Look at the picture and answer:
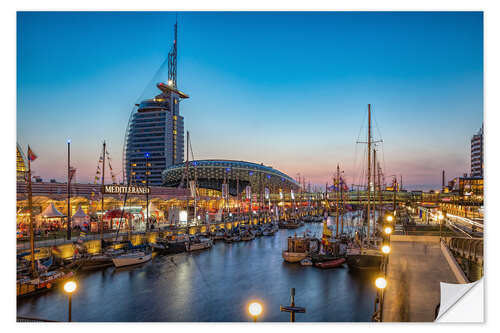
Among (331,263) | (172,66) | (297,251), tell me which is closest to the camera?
(331,263)

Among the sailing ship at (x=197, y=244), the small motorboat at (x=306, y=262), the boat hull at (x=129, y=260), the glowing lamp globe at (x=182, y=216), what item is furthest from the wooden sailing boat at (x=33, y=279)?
the glowing lamp globe at (x=182, y=216)

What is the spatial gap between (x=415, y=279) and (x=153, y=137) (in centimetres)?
6239

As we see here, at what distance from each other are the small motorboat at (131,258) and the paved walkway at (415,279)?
1090 centimetres

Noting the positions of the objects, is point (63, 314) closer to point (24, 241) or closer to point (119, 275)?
point (119, 275)

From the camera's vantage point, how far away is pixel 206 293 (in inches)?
428

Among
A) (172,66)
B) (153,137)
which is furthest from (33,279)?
(172,66)

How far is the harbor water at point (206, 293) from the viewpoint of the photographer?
352 inches

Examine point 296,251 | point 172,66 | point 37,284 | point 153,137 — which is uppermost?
point 172,66

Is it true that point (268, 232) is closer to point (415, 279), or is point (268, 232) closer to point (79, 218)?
point (79, 218)

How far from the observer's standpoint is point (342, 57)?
7910mm

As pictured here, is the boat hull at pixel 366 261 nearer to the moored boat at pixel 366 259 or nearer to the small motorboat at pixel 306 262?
the moored boat at pixel 366 259

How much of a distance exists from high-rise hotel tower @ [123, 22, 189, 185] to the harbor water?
5081cm

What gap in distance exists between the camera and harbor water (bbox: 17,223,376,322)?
29.4 feet
